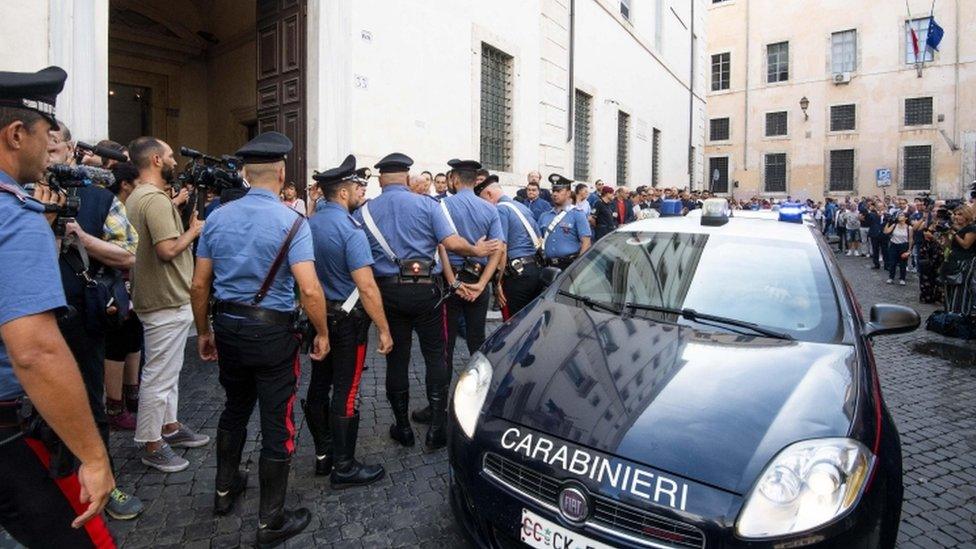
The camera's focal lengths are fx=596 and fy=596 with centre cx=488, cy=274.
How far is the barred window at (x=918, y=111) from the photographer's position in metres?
31.6

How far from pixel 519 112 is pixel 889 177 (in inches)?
1114

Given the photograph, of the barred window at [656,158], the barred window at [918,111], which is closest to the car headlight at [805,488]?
the barred window at [656,158]

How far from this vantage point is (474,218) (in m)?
4.48

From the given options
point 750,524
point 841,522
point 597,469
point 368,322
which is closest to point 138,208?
point 368,322

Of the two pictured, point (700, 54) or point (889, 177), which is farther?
point (889, 177)

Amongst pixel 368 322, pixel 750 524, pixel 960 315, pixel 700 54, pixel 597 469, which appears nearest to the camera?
pixel 750 524

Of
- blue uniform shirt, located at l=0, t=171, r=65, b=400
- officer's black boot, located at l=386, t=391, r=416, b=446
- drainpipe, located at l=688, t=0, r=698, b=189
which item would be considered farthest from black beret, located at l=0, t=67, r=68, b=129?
drainpipe, located at l=688, t=0, r=698, b=189

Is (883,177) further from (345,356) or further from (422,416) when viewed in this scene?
(345,356)

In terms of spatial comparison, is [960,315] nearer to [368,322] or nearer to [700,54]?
[368,322]

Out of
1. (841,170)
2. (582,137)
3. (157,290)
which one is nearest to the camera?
(157,290)

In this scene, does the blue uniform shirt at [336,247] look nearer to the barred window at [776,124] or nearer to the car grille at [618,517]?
the car grille at [618,517]

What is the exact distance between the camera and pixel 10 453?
1511 millimetres

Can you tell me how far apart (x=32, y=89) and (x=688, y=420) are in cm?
217

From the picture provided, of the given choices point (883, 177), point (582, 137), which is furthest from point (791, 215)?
point (883, 177)
